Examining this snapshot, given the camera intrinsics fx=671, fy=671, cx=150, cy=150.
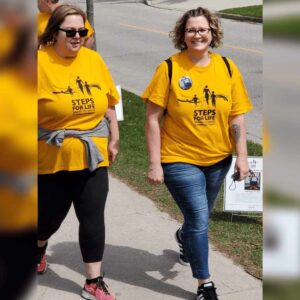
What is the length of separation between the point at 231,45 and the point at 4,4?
1732cm

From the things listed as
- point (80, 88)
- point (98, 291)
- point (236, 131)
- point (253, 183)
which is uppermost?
point (80, 88)

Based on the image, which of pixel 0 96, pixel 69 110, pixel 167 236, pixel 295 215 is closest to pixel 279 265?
pixel 295 215

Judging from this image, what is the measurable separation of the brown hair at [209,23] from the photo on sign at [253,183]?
1550 mm

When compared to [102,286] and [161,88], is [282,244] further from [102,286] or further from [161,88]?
[102,286]

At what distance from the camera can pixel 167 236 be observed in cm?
491

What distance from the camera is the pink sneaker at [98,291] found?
152 inches

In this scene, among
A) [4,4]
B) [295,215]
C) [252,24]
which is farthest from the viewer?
[252,24]

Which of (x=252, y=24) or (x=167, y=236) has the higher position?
(x=252, y=24)

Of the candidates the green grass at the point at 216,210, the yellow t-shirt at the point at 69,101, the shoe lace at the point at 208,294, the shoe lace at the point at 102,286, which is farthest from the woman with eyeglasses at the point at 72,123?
the green grass at the point at 216,210

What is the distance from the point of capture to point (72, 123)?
138 inches

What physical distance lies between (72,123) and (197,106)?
66cm

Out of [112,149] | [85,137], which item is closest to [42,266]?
[112,149]

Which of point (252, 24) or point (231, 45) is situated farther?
point (252, 24)

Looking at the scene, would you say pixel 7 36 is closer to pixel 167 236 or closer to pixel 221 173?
pixel 221 173
